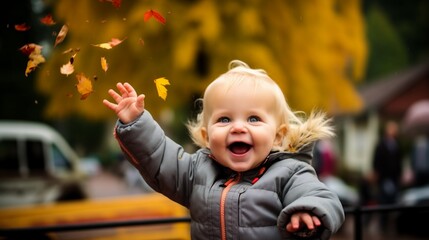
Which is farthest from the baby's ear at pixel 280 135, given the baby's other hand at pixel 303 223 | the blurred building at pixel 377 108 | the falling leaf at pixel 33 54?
the blurred building at pixel 377 108

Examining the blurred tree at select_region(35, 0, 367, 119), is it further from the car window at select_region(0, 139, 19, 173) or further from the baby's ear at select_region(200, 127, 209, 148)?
the baby's ear at select_region(200, 127, 209, 148)

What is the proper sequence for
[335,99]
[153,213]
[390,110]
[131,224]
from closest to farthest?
[131,224] → [153,213] → [335,99] → [390,110]

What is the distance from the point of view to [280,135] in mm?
2205

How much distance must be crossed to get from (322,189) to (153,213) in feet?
14.1

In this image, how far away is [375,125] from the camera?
24375mm

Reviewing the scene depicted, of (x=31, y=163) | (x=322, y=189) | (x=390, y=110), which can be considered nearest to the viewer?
(x=322, y=189)

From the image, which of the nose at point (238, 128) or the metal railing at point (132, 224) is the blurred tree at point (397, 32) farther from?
the nose at point (238, 128)

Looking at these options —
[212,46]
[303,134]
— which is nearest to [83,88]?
[303,134]

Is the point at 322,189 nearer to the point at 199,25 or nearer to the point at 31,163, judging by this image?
the point at 199,25

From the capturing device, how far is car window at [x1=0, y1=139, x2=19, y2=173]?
9.91m

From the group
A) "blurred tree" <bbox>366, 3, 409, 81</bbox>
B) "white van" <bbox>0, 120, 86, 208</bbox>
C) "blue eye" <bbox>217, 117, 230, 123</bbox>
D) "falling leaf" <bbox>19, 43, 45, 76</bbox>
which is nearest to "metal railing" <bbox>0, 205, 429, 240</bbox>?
"falling leaf" <bbox>19, 43, 45, 76</bbox>

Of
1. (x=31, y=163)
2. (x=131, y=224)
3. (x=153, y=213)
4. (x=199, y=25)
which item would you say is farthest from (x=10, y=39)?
(x=131, y=224)

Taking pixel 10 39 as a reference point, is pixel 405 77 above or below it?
below

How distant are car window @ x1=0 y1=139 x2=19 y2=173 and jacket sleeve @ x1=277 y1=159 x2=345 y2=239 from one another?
28.2 ft
